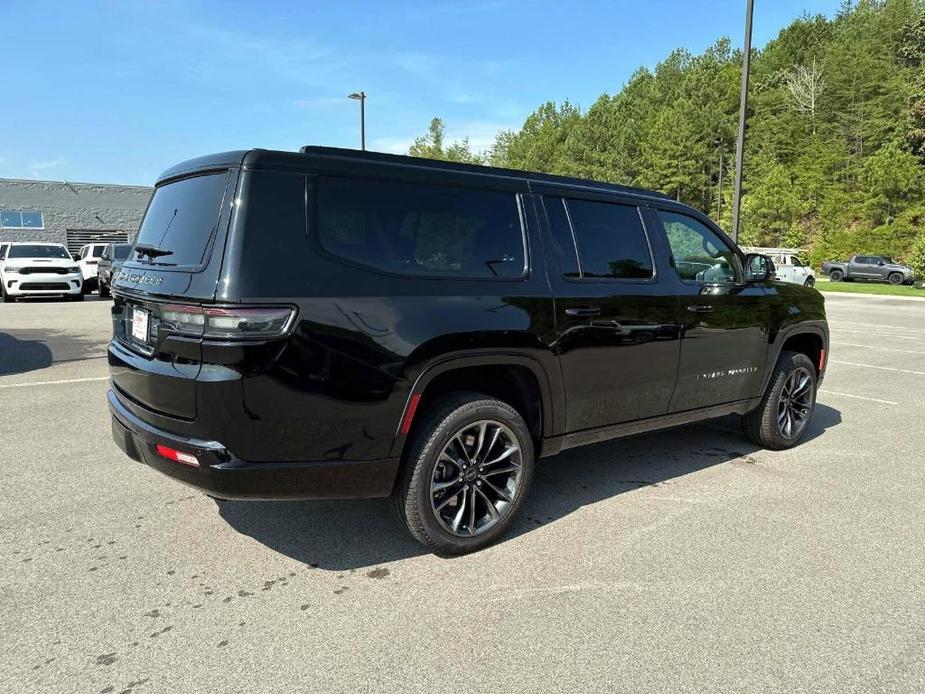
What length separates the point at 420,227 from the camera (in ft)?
10.5

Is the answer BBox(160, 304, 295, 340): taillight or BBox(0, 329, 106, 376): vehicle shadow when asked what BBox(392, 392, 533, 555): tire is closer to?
BBox(160, 304, 295, 340): taillight

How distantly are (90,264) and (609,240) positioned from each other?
73.2ft

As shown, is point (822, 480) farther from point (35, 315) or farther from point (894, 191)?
point (894, 191)

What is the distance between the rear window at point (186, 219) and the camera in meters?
2.91

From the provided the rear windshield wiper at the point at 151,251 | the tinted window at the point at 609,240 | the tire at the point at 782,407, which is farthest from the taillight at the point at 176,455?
the tire at the point at 782,407

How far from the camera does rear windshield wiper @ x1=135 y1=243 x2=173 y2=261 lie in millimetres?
3217

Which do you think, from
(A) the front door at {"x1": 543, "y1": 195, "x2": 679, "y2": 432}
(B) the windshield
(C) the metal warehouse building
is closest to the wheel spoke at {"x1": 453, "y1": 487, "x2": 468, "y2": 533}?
(A) the front door at {"x1": 543, "y1": 195, "x2": 679, "y2": 432}

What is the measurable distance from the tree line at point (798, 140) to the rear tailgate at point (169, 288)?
172 ft

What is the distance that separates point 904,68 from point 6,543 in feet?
248

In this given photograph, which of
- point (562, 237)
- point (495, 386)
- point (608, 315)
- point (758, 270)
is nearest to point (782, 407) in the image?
point (758, 270)

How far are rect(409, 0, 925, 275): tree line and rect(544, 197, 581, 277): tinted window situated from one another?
167 ft

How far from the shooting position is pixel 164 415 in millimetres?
2938

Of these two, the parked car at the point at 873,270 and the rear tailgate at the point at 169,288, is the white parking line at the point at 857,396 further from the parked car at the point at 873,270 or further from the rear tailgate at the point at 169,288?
the parked car at the point at 873,270

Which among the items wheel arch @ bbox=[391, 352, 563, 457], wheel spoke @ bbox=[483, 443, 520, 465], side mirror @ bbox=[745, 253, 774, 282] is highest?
side mirror @ bbox=[745, 253, 774, 282]
